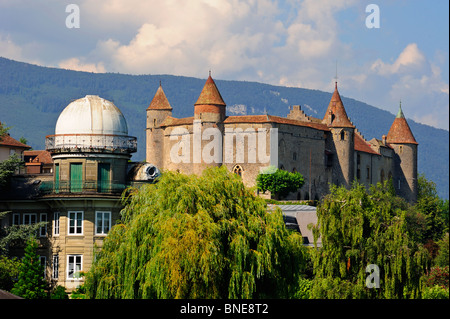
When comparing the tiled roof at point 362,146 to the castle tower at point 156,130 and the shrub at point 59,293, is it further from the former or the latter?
the shrub at point 59,293

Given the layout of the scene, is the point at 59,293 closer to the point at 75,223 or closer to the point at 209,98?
the point at 75,223

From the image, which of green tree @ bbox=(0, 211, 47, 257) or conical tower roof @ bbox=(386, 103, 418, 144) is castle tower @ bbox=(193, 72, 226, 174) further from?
green tree @ bbox=(0, 211, 47, 257)

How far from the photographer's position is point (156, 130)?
4331 inches

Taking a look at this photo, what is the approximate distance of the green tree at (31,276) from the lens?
41031 millimetres

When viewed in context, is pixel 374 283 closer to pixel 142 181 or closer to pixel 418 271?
pixel 418 271

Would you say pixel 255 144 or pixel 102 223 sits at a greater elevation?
pixel 255 144

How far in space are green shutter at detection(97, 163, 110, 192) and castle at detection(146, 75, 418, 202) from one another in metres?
52.5

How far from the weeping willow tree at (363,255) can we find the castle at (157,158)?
872cm

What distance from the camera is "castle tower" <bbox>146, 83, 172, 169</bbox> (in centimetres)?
10831

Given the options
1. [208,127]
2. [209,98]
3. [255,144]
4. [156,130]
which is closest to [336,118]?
[255,144]

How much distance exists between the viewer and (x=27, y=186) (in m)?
48.4

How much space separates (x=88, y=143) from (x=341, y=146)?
7058 cm

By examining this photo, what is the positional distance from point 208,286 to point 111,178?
16124mm

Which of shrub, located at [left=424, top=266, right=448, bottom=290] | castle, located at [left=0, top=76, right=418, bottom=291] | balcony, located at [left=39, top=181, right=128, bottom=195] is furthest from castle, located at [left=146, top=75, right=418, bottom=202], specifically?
balcony, located at [left=39, top=181, right=128, bottom=195]
